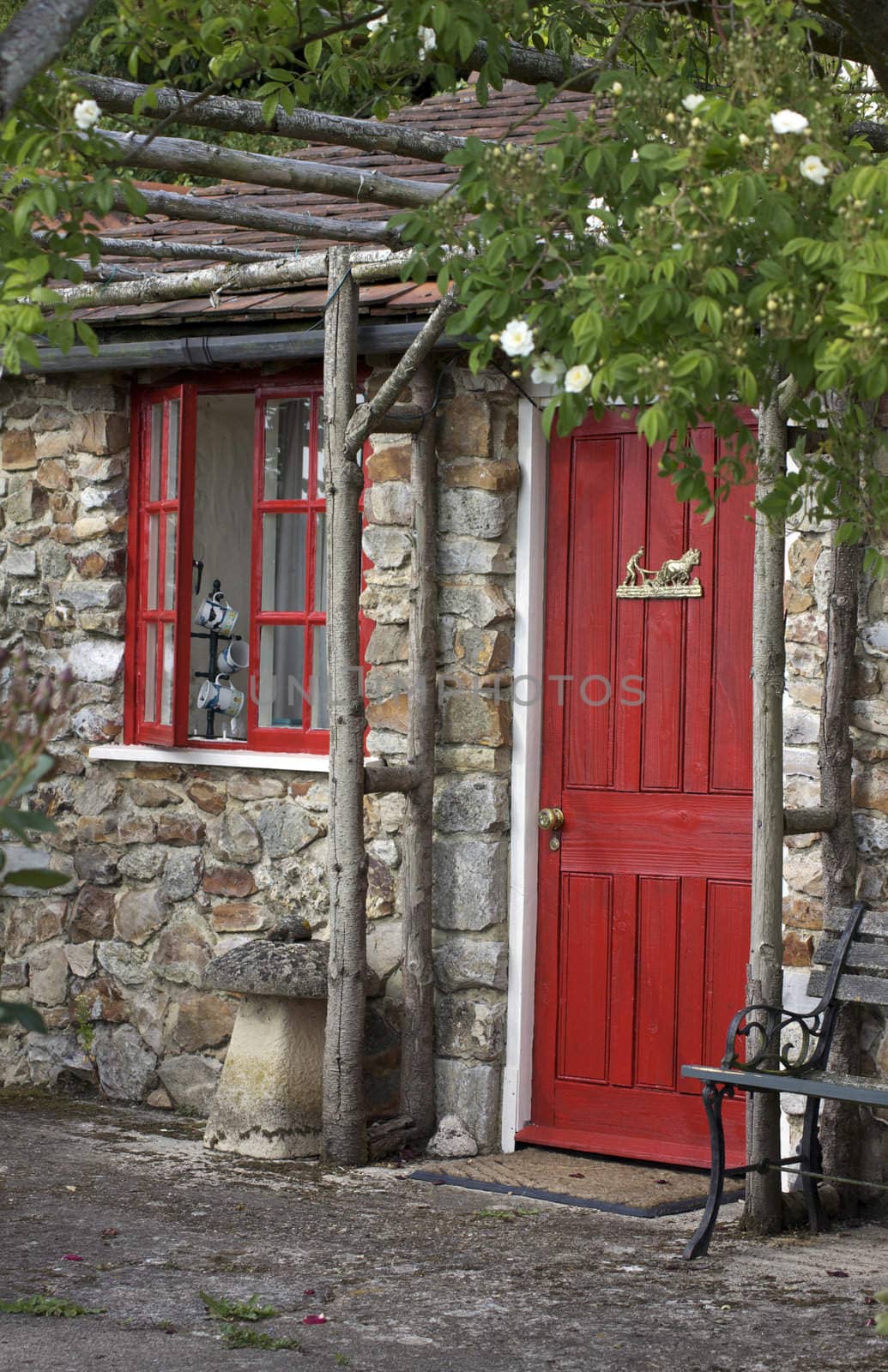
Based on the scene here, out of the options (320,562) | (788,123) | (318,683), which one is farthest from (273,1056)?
(788,123)

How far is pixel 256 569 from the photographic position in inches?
280

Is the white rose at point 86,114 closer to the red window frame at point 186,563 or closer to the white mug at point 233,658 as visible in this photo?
the red window frame at point 186,563

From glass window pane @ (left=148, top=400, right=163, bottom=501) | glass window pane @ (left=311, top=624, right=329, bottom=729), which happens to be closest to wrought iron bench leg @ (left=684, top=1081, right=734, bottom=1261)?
glass window pane @ (left=311, top=624, right=329, bottom=729)

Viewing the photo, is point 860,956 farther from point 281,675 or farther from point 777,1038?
point 281,675

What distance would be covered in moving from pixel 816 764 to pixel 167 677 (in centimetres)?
272

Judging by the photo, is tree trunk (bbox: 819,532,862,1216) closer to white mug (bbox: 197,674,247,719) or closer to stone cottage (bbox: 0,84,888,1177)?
stone cottage (bbox: 0,84,888,1177)

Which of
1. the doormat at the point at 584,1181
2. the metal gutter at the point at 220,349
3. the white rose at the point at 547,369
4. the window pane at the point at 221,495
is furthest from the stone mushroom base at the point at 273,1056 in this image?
the white rose at the point at 547,369

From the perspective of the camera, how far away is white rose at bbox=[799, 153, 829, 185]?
323cm

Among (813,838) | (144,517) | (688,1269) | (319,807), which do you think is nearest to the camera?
(688,1269)

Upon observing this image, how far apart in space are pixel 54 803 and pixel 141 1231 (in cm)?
256

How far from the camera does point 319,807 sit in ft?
22.0

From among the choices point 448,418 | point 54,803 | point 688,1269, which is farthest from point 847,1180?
point 54,803

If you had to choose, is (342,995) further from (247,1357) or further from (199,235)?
(199,235)

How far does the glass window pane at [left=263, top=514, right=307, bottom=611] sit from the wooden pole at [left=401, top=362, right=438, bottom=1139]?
880 mm
